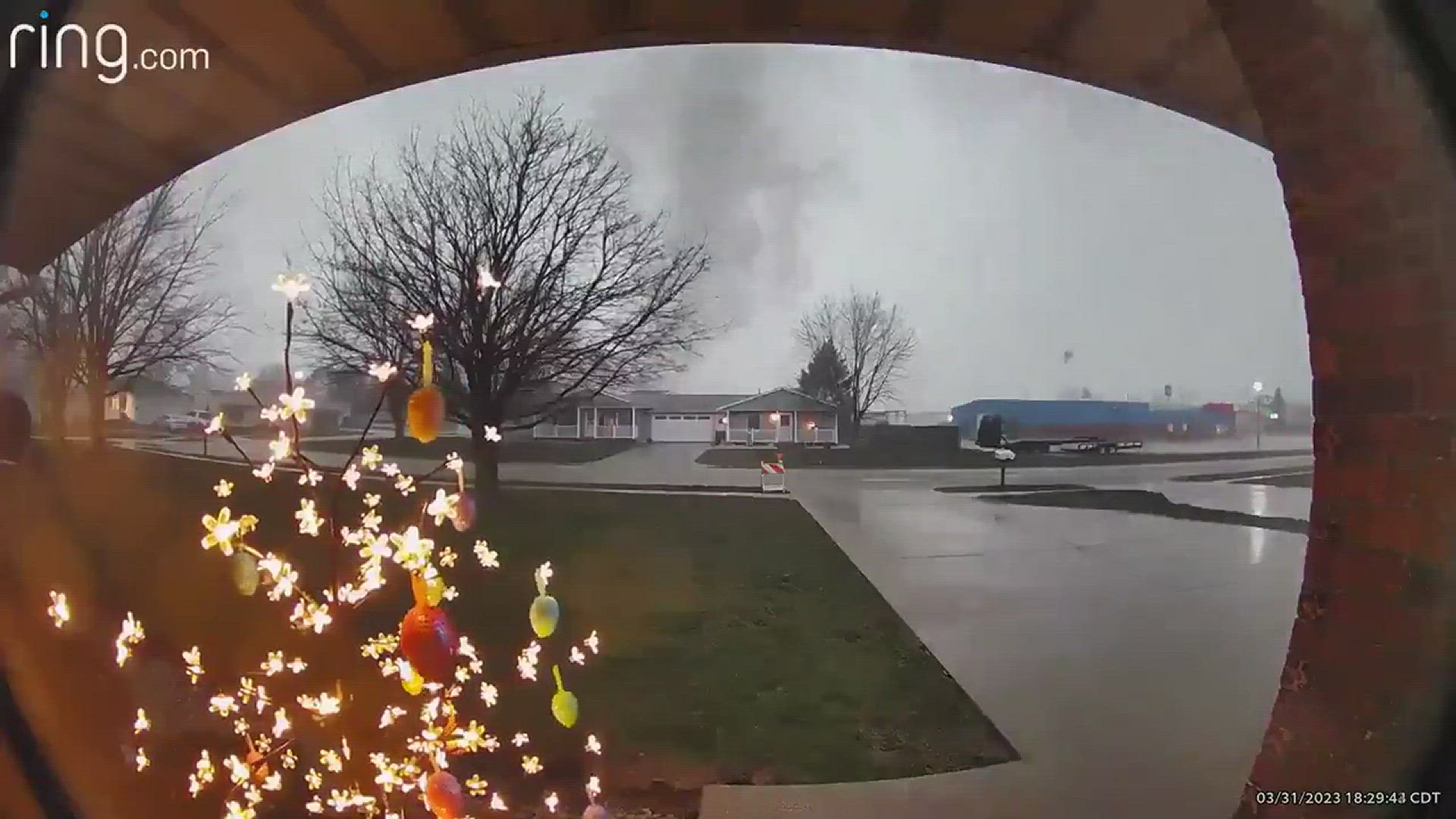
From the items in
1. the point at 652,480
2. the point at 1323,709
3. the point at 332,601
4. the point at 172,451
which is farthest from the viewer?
the point at 652,480

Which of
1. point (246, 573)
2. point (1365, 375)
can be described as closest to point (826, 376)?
point (1365, 375)

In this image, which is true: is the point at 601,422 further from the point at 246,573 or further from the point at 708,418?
the point at 246,573

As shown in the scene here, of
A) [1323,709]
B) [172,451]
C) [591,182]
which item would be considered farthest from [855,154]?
[172,451]

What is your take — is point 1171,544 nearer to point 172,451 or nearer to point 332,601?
point 332,601

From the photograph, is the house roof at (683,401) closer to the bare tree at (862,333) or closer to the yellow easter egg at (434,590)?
the bare tree at (862,333)

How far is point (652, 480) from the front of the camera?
196cm

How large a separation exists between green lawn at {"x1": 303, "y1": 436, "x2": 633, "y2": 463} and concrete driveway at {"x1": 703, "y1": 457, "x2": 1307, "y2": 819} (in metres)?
0.49

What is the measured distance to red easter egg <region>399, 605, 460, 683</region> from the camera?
5.53ft


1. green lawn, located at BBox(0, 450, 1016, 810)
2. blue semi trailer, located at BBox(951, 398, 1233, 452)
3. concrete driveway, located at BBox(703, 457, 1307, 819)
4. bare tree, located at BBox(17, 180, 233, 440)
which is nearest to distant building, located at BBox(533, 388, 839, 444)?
concrete driveway, located at BBox(703, 457, 1307, 819)

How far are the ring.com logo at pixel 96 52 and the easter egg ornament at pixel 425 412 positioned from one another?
29.1 inches

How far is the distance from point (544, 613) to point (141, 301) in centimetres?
120

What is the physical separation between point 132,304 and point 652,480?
1.28 m

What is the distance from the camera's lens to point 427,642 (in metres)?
1.69

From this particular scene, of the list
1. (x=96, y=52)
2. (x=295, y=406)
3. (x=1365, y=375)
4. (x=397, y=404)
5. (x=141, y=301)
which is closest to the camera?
(x=1365, y=375)
